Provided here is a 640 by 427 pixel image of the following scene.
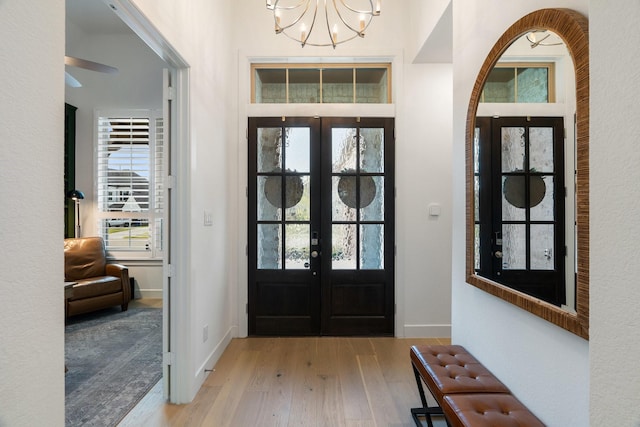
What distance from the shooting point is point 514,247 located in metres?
1.68

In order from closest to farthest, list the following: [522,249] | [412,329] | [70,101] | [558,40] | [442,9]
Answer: [558,40] → [522,249] → [442,9] → [412,329] → [70,101]

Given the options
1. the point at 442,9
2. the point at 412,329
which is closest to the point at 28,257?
the point at 442,9

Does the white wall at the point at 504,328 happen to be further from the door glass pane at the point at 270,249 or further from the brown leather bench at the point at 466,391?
the door glass pane at the point at 270,249

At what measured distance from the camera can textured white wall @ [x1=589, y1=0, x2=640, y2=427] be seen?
0.70 metres

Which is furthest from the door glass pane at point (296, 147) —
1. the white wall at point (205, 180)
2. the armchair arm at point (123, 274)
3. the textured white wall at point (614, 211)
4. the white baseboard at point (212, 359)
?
the textured white wall at point (614, 211)

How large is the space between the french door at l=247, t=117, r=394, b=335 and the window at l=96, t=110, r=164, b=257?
228 centimetres

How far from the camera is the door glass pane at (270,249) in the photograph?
Result: 3.72 metres

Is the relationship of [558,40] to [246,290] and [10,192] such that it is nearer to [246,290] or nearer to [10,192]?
[10,192]

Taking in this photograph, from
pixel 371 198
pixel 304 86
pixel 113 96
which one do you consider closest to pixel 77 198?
pixel 113 96

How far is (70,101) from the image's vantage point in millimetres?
4996

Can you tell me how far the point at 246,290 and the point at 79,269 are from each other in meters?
2.45

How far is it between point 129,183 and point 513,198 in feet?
17.1

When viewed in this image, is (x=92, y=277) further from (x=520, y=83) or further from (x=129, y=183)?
(x=520, y=83)

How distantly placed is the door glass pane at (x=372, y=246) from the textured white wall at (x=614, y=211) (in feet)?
9.54
